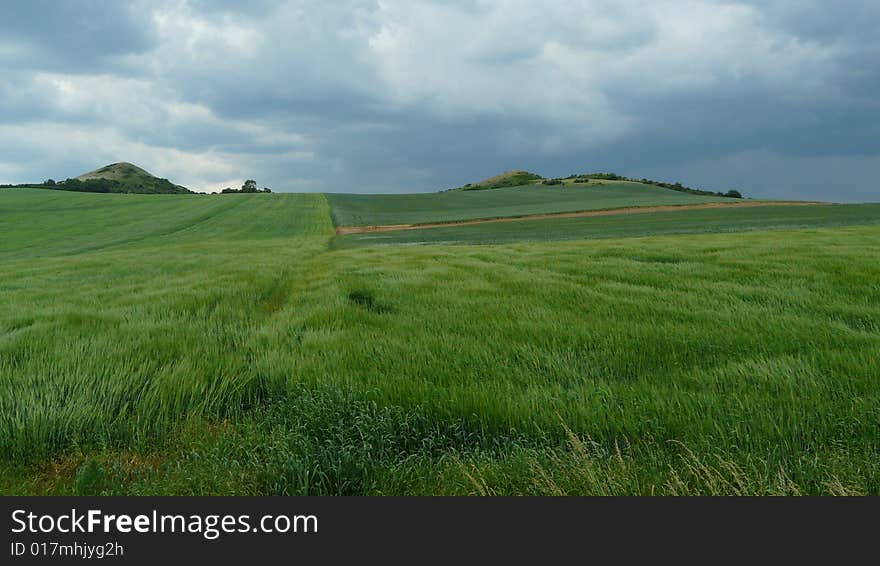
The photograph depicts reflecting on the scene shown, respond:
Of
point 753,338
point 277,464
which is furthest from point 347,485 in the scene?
point 753,338

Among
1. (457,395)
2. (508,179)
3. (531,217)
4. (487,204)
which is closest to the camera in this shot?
(457,395)

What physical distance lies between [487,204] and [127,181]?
159 meters

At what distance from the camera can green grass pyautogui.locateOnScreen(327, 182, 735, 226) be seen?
59469 mm

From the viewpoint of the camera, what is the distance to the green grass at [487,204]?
59469mm

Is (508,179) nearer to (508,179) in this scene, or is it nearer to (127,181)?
(508,179)

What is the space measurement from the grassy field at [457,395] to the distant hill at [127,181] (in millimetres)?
164368

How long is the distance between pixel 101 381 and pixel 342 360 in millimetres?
2063

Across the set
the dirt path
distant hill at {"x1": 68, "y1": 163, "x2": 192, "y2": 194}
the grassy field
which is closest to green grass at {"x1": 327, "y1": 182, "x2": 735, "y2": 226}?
the dirt path

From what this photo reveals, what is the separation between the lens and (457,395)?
11.1 feet

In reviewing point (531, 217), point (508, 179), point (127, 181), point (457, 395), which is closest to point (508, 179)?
point (508, 179)

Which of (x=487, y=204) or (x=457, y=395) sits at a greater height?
(x=487, y=204)

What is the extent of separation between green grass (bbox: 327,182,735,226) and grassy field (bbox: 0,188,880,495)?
47.5 m

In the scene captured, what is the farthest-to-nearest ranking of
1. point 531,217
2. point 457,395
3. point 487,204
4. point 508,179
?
point 508,179
point 487,204
point 531,217
point 457,395

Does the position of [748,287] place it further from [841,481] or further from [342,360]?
[342,360]
